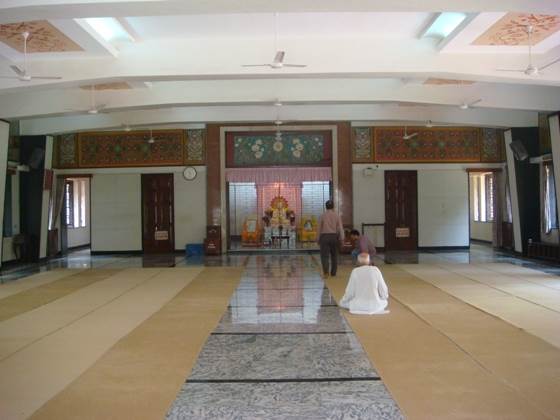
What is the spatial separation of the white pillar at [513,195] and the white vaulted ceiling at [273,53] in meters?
2.84

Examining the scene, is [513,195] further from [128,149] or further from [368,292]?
[128,149]

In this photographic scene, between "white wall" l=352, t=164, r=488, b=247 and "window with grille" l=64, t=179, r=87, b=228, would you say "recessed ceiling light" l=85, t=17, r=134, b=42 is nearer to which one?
"white wall" l=352, t=164, r=488, b=247

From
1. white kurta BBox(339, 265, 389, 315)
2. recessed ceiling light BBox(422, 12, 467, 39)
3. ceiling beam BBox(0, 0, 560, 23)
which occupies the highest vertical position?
recessed ceiling light BBox(422, 12, 467, 39)

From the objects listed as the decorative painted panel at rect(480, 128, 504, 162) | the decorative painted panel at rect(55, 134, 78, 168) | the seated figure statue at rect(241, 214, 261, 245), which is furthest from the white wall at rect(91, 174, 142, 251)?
the decorative painted panel at rect(480, 128, 504, 162)

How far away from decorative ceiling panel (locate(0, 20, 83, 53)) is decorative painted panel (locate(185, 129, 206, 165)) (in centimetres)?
654

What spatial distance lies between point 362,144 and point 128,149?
6.08 m

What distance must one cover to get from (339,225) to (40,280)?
504 centimetres

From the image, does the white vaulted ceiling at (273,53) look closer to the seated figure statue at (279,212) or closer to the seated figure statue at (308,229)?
the seated figure statue at (308,229)

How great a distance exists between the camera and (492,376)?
373 centimetres

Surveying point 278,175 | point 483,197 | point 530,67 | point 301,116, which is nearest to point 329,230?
point 530,67

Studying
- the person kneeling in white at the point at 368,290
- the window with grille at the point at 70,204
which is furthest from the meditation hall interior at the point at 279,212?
the window with grille at the point at 70,204

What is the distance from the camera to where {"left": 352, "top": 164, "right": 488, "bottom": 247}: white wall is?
14078 mm

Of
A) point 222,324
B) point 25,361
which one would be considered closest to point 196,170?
point 222,324

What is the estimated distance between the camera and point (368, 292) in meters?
5.90
